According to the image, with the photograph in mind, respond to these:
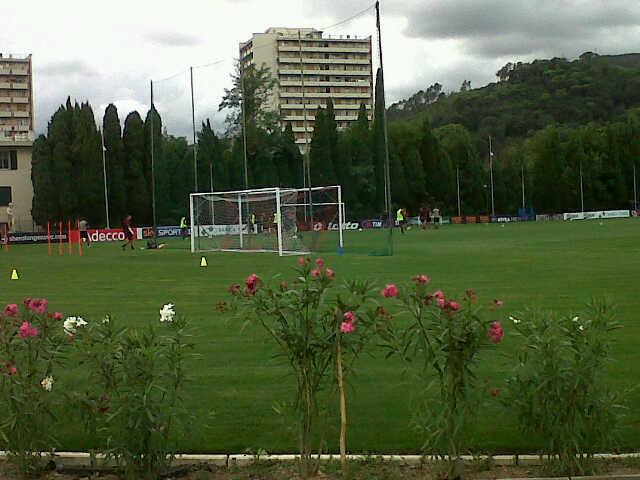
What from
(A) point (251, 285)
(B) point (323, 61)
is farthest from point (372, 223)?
(B) point (323, 61)

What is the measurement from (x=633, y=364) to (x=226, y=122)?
43402 millimetres

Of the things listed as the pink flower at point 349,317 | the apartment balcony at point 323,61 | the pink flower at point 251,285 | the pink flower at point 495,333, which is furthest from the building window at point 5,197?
the pink flower at point 495,333

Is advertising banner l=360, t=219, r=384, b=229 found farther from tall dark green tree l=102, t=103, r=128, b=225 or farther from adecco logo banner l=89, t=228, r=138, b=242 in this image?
tall dark green tree l=102, t=103, r=128, b=225

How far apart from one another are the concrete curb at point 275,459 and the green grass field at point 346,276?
0.71 feet

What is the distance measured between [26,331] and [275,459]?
6.10 ft

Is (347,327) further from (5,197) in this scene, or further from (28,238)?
(5,197)

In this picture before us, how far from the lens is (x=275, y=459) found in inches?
234

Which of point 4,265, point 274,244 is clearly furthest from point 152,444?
point 274,244

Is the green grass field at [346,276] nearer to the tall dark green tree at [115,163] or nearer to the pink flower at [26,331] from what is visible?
the pink flower at [26,331]

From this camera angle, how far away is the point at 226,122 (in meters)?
50.7

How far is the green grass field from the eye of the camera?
679 centimetres

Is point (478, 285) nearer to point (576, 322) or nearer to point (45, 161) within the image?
point (576, 322)

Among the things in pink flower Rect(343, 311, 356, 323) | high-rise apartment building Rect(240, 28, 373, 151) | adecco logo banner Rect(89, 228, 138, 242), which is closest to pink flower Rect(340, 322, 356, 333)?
pink flower Rect(343, 311, 356, 323)

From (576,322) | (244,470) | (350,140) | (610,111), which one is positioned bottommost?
(244,470)
